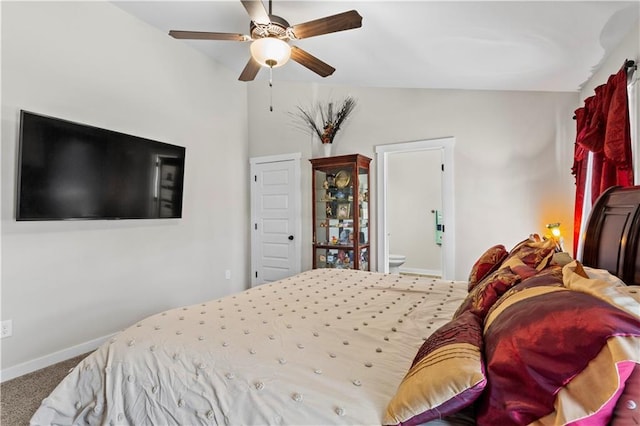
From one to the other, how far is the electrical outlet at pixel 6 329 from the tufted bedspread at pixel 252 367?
151 centimetres

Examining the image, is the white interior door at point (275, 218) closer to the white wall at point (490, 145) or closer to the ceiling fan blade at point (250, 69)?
the white wall at point (490, 145)

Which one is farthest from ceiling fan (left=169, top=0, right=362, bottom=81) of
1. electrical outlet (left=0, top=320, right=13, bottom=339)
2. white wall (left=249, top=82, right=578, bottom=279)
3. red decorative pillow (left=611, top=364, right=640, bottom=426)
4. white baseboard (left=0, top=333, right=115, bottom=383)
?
white baseboard (left=0, top=333, right=115, bottom=383)

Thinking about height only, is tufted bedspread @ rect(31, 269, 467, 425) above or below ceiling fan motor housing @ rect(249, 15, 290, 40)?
below

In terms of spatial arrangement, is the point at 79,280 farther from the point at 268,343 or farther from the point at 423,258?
the point at 423,258

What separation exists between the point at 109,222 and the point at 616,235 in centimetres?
380

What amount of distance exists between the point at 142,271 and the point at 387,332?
2.92 metres

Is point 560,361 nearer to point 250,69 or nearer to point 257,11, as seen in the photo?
point 257,11

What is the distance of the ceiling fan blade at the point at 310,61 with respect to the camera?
2522 mm

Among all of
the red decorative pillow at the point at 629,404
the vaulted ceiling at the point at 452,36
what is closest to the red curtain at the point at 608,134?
the vaulted ceiling at the point at 452,36

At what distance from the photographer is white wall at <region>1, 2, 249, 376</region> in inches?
99.0

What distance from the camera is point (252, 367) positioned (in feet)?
3.94

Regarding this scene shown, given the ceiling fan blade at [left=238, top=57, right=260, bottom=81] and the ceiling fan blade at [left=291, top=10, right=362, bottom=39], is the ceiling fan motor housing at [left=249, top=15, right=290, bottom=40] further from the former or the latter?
the ceiling fan blade at [left=238, top=57, right=260, bottom=81]

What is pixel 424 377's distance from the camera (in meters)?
0.92

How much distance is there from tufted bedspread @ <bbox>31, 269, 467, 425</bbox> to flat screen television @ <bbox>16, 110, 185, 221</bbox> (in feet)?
5.46
